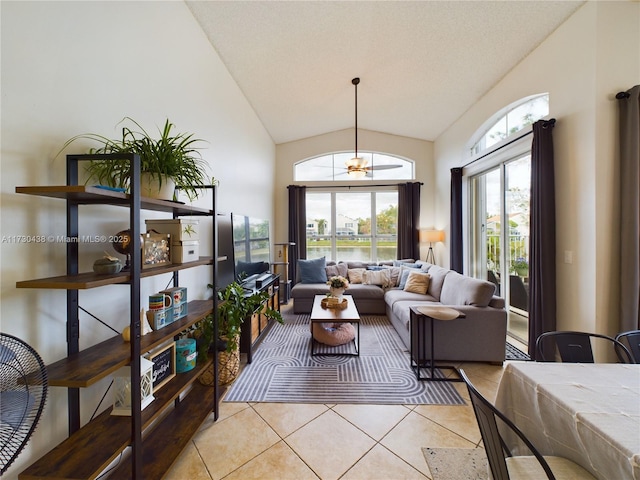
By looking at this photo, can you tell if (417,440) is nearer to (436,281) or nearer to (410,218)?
(436,281)

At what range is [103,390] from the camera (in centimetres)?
138

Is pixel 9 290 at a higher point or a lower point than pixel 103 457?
higher

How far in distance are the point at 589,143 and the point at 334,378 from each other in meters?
3.10

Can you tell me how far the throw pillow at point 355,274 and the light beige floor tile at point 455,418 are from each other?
2.88m

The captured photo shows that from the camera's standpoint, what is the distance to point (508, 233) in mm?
3516

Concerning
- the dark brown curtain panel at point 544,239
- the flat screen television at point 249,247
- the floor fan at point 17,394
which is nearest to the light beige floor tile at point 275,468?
the floor fan at point 17,394

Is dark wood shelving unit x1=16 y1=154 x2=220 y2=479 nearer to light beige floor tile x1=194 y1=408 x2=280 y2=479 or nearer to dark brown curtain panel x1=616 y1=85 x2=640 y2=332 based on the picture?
light beige floor tile x1=194 y1=408 x2=280 y2=479

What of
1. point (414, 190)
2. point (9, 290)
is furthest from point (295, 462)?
point (414, 190)

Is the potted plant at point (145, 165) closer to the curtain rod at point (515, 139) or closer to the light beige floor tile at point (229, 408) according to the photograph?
the light beige floor tile at point (229, 408)

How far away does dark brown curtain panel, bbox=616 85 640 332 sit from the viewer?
6.79 feet

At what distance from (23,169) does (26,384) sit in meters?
0.84

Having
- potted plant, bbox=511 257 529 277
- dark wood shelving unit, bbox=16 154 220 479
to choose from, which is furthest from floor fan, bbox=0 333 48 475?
potted plant, bbox=511 257 529 277

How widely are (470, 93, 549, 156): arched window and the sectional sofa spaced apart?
2.00 m

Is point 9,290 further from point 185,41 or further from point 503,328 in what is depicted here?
point 503,328
